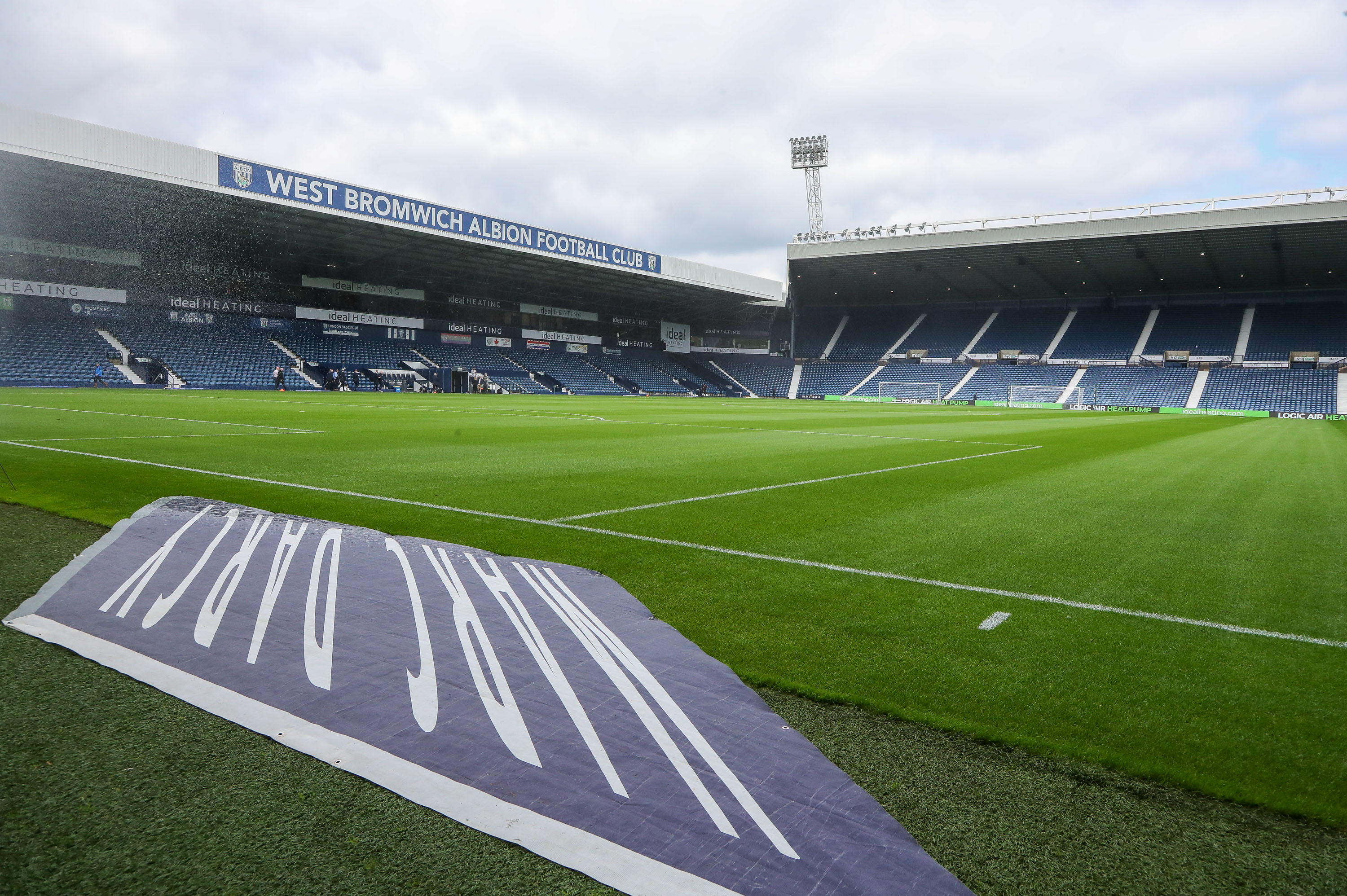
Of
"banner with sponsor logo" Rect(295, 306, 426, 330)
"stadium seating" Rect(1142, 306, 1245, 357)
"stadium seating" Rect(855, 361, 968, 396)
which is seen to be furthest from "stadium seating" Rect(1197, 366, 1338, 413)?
"banner with sponsor logo" Rect(295, 306, 426, 330)

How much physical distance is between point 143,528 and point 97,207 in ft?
115

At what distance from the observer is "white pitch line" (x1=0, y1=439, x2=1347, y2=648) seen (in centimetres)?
356

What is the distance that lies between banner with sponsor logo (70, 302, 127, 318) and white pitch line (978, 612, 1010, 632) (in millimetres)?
44822

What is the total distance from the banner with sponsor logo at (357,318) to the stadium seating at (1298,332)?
5470 centimetres

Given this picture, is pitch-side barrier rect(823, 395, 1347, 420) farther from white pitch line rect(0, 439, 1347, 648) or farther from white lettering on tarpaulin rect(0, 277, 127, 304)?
white lettering on tarpaulin rect(0, 277, 127, 304)

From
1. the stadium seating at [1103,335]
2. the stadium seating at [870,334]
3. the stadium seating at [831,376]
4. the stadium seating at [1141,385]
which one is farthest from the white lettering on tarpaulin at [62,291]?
the stadium seating at [1103,335]

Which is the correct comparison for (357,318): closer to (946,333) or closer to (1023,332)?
(946,333)

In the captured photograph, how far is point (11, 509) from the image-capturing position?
18.3 feet

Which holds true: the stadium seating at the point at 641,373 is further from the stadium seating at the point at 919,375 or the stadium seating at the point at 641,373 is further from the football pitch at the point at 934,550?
the football pitch at the point at 934,550

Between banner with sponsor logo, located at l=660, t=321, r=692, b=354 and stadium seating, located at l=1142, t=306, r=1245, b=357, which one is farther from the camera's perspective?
banner with sponsor logo, located at l=660, t=321, r=692, b=354

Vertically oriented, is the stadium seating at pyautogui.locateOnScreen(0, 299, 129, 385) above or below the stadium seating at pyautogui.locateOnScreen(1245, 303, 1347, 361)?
below

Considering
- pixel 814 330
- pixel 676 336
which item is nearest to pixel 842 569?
pixel 676 336

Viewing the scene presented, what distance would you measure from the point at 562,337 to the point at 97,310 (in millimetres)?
29108

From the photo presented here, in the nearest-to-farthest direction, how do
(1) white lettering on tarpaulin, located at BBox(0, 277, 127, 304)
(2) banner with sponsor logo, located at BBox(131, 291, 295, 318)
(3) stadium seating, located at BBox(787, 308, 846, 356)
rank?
(1) white lettering on tarpaulin, located at BBox(0, 277, 127, 304)
(2) banner with sponsor logo, located at BBox(131, 291, 295, 318)
(3) stadium seating, located at BBox(787, 308, 846, 356)
